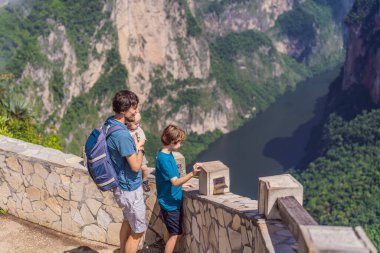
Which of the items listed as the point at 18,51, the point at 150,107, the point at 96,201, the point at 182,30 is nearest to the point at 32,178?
the point at 96,201

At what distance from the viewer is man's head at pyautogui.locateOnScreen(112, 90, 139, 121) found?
6.36 metres

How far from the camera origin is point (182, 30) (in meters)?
102

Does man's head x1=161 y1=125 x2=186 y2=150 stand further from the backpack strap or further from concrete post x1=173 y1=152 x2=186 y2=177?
concrete post x1=173 y1=152 x2=186 y2=177

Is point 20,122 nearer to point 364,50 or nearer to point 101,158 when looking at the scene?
point 101,158

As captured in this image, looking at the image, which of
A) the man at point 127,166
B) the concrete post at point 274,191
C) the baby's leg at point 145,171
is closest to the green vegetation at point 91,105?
the baby's leg at point 145,171

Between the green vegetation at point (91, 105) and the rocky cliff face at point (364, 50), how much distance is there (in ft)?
123

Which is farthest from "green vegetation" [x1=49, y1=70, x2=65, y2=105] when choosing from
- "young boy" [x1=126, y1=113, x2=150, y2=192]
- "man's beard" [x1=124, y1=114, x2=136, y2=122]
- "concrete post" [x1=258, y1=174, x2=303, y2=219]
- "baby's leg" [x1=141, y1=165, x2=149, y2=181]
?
"concrete post" [x1=258, y1=174, x2=303, y2=219]

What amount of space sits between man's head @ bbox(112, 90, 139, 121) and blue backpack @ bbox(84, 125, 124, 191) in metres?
0.20

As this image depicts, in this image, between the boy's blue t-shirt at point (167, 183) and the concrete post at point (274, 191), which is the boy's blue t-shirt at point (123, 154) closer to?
the boy's blue t-shirt at point (167, 183)

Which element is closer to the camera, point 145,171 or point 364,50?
point 145,171

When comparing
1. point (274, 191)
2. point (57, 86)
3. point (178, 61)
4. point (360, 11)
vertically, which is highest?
point (360, 11)

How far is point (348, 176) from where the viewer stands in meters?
61.0

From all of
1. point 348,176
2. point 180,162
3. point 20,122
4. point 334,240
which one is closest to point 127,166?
point 180,162

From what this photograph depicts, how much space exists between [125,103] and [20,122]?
8464 millimetres
